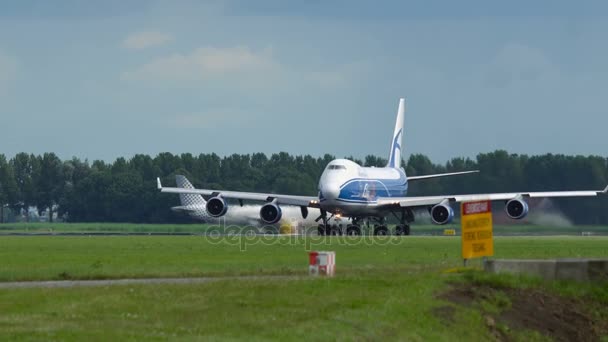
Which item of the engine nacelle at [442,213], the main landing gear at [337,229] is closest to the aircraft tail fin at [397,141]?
the main landing gear at [337,229]

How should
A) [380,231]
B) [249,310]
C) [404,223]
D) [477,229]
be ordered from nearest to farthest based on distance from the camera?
1. [249,310]
2. [477,229]
3. [380,231]
4. [404,223]

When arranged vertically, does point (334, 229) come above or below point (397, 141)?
below

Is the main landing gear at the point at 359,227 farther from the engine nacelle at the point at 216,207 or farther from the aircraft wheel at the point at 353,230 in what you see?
the engine nacelle at the point at 216,207

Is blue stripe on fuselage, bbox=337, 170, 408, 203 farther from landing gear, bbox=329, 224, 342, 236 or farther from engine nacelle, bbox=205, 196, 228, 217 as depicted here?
engine nacelle, bbox=205, 196, 228, 217

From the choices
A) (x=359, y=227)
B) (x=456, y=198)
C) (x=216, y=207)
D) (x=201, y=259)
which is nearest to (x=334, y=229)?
(x=359, y=227)

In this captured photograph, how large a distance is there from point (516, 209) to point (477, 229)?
1873 inches

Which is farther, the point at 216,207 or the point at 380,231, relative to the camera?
the point at 216,207

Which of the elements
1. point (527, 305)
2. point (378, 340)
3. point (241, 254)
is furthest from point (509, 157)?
point (378, 340)

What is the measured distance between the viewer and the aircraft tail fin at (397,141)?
102 m

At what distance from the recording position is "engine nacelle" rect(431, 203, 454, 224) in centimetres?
8000

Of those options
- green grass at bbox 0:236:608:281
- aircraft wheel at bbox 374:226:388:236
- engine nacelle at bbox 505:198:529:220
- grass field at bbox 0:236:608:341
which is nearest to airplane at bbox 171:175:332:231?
aircraft wheel at bbox 374:226:388:236

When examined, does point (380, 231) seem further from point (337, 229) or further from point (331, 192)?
point (331, 192)

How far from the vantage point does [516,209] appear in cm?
7925

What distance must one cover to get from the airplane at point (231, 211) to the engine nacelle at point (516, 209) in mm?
23718
